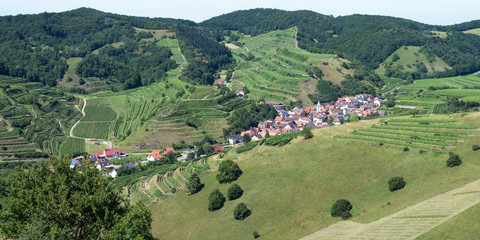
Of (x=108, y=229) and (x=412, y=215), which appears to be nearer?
(x=108, y=229)

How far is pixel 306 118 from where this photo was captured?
579 feet

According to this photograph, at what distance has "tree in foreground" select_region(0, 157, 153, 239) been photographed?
42469 millimetres

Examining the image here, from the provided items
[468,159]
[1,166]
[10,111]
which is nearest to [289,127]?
[468,159]

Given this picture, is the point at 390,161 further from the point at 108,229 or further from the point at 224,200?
the point at 108,229

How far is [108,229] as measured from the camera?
1772 inches

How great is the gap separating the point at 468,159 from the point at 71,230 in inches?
2835

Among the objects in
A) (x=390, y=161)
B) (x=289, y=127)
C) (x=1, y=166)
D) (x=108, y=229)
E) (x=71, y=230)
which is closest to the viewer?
(x=71, y=230)

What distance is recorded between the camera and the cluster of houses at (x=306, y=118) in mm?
160600

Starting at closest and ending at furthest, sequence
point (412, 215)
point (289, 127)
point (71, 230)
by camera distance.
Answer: point (71, 230) < point (412, 215) < point (289, 127)

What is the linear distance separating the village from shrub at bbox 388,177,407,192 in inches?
2791

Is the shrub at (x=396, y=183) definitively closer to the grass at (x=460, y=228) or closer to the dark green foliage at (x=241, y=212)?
the grass at (x=460, y=228)

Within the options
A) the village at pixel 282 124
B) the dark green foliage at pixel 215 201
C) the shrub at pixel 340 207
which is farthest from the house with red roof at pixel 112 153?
the shrub at pixel 340 207

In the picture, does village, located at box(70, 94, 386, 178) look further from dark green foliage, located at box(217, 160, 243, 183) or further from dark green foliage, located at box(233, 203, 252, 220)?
dark green foliage, located at box(233, 203, 252, 220)

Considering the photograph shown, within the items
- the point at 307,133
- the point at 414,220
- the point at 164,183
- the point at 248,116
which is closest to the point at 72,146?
the point at 164,183
